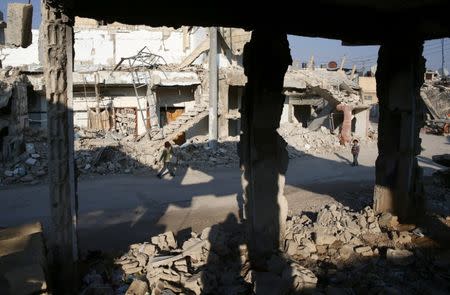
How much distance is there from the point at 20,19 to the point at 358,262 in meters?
7.04

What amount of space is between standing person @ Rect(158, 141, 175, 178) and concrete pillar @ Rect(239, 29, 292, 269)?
8.38m

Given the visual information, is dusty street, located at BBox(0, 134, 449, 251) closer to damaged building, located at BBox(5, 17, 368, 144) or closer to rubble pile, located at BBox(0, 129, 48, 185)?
rubble pile, located at BBox(0, 129, 48, 185)

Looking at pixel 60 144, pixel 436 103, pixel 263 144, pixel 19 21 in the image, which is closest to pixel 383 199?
pixel 263 144

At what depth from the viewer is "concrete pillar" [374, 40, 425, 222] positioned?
7527 millimetres

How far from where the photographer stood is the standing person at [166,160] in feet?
47.7

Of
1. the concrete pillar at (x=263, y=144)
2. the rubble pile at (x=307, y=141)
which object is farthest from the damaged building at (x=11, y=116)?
the rubble pile at (x=307, y=141)

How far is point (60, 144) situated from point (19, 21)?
2.96m

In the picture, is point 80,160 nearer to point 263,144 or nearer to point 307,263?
point 263,144

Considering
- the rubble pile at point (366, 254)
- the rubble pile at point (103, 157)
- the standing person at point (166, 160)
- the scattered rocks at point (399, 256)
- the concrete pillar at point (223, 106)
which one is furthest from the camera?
the concrete pillar at point (223, 106)

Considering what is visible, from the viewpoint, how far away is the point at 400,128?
7754 millimetres

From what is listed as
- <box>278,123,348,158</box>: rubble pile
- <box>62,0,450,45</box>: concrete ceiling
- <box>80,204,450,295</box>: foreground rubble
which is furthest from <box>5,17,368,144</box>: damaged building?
<box>62,0,450,45</box>: concrete ceiling

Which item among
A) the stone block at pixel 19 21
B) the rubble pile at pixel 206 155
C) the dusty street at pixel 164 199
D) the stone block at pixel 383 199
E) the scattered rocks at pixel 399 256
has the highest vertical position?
the stone block at pixel 19 21

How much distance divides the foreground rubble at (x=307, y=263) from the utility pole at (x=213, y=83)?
37.3ft

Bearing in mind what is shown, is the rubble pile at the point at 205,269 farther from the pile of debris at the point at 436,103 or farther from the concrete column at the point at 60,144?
the pile of debris at the point at 436,103
